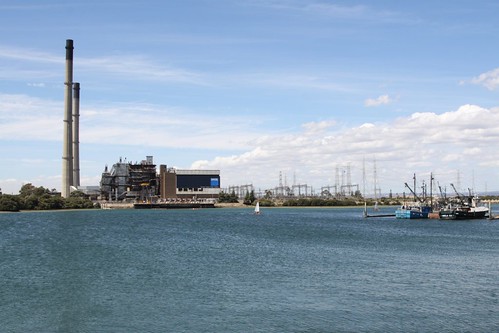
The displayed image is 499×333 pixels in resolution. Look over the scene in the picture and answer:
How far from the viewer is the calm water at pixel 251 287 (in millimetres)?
37938

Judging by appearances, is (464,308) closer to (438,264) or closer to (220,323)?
(220,323)

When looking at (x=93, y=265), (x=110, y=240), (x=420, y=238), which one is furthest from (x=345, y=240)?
(x=93, y=265)

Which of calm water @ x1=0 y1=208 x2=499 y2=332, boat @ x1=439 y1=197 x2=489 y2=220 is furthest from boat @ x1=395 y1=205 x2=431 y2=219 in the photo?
calm water @ x1=0 y1=208 x2=499 y2=332

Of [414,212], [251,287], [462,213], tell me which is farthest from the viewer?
[414,212]

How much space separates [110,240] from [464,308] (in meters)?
69.6

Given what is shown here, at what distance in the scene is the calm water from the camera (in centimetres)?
3794

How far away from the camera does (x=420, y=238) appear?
10088 centimetres

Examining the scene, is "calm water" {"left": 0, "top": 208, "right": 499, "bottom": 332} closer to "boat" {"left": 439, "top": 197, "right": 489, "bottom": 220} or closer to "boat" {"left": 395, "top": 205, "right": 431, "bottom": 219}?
"boat" {"left": 439, "top": 197, "right": 489, "bottom": 220}

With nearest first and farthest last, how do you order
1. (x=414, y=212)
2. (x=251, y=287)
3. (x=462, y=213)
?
(x=251, y=287)
(x=462, y=213)
(x=414, y=212)

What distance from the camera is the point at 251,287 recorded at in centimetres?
5016

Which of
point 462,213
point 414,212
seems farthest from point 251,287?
point 414,212

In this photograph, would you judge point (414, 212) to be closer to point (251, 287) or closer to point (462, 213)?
point (462, 213)

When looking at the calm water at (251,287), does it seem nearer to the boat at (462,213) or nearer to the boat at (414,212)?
the boat at (462,213)

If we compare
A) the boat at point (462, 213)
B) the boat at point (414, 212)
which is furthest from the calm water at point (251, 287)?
the boat at point (414, 212)
